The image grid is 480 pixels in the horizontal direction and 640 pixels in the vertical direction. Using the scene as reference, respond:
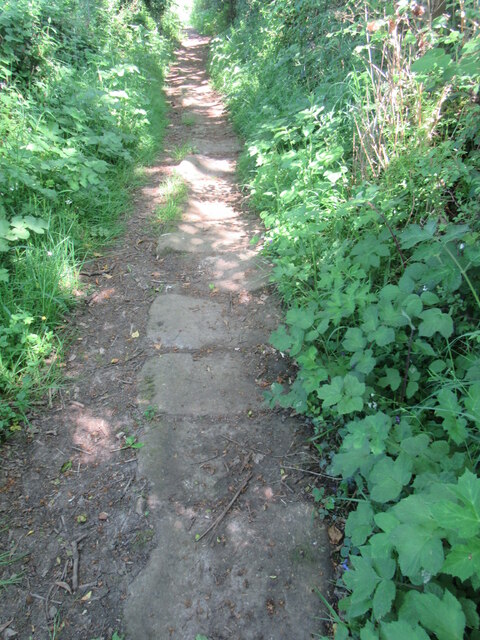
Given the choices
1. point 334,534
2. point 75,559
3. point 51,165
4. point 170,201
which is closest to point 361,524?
point 334,534

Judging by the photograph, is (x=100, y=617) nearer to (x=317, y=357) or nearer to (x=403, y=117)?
(x=317, y=357)

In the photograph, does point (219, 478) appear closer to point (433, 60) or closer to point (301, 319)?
point (301, 319)

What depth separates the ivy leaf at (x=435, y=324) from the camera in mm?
1779

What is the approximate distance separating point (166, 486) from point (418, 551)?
4.04 feet

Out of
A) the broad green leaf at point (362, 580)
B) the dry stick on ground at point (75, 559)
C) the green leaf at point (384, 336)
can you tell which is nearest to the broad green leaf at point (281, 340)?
the green leaf at point (384, 336)

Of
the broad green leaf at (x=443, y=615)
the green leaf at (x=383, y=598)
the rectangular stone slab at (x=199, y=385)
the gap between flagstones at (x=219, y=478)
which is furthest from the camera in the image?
the rectangular stone slab at (x=199, y=385)

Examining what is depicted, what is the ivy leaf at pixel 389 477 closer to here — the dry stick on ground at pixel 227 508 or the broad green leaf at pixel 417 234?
the dry stick on ground at pixel 227 508

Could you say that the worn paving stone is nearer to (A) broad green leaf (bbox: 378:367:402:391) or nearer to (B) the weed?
(A) broad green leaf (bbox: 378:367:402:391)

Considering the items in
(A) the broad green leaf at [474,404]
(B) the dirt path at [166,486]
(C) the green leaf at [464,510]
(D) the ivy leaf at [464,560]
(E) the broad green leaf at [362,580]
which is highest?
(C) the green leaf at [464,510]

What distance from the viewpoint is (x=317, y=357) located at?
2.33m

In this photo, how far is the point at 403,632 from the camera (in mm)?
1114

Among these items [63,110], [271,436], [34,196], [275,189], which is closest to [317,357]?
[271,436]

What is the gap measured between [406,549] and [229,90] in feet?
27.1

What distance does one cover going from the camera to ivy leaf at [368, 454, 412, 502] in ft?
4.70
